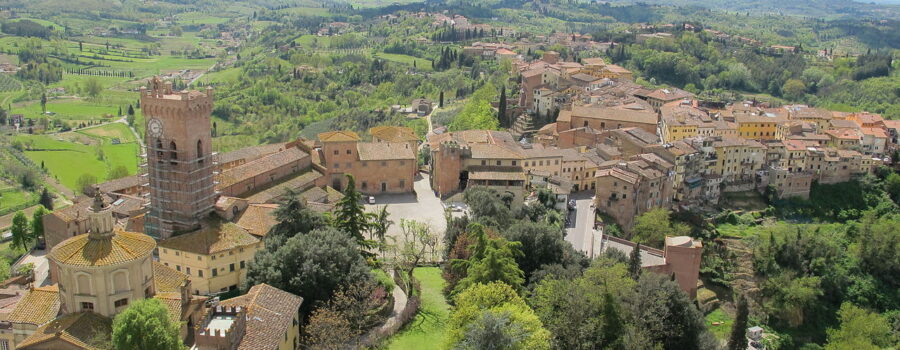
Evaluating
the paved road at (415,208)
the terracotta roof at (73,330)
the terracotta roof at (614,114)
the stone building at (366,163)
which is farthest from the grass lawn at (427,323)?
the terracotta roof at (614,114)

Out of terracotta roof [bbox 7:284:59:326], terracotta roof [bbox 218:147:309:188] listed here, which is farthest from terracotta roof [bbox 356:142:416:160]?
A: terracotta roof [bbox 7:284:59:326]

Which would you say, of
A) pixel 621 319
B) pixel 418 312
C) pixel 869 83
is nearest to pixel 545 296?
pixel 621 319

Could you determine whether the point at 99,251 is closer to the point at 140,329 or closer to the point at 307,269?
the point at 140,329

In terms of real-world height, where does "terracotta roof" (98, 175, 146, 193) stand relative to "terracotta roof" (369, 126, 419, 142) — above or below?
below

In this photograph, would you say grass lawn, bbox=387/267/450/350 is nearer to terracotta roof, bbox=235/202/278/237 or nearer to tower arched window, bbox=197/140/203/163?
terracotta roof, bbox=235/202/278/237

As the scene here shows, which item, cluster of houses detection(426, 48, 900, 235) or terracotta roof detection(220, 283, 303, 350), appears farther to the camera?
cluster of houses detection(426, 48, 900, 235)

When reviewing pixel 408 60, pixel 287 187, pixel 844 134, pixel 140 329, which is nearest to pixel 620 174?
pixel 287 187

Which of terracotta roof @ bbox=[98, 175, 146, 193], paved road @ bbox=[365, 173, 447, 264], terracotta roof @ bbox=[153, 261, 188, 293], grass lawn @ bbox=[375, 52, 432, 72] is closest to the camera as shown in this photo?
terracotta roof @ bbox=[153, 261, 188, 293]
